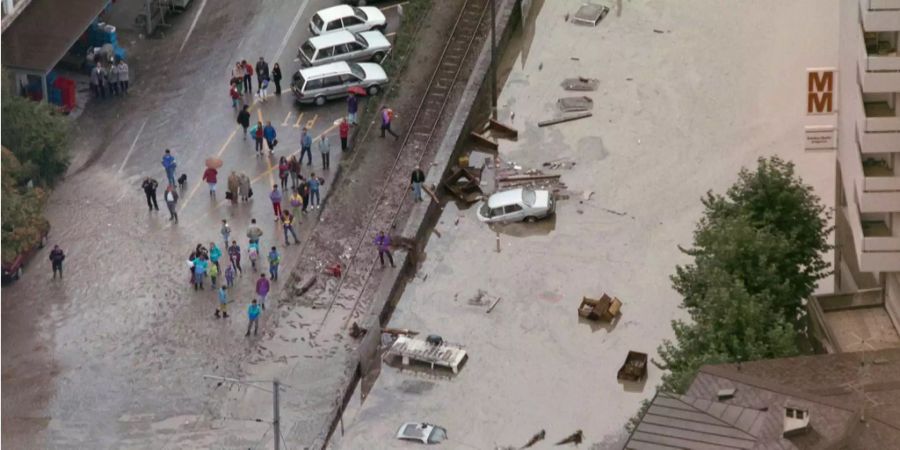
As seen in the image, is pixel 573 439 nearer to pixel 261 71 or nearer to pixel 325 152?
pixel 325 152

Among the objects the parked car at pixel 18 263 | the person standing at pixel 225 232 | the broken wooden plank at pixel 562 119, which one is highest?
the broken wooden plank at pixel 562 119

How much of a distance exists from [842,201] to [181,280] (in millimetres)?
23314

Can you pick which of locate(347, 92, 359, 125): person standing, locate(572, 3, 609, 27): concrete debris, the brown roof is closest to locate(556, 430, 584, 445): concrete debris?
locate(347, 92, 359, 125): person standing

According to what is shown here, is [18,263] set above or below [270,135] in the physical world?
below

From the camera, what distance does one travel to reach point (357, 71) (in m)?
96.9

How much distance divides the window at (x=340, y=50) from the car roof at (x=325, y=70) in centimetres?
126

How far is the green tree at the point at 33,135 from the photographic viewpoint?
3521 inches

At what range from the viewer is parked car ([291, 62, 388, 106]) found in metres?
95.9

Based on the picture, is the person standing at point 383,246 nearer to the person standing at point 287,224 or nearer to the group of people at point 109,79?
the person standing at point 287,224

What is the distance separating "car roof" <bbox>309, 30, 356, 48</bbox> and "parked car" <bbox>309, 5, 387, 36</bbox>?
2.63ft

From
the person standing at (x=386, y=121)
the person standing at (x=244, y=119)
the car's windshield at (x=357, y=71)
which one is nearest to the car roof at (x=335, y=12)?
the car's windshield at (x=357, y=71)

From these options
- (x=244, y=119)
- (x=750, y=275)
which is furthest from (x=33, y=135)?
(x=750, y=275)

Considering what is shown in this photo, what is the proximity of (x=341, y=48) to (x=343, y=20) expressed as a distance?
254 cm

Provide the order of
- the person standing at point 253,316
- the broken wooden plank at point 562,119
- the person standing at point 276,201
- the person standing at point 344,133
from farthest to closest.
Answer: the broken wooden plank at point 562,119 → the person standing at point 344,133 → the person standing at point 276,201 → the person standing at point 253,316
